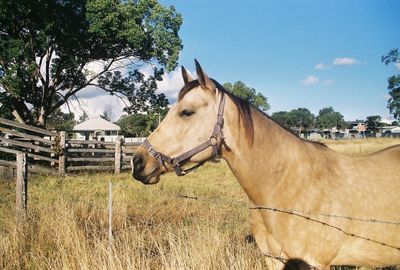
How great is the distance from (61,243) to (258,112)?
3.25 metres

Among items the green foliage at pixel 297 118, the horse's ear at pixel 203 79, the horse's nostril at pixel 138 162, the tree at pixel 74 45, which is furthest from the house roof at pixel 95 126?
the green foliage at pixel 297 118

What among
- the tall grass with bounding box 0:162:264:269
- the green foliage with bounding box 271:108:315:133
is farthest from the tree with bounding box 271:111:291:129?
the tall grass with bounding box 0:162:264:269

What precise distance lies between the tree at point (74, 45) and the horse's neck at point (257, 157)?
49.8 ft

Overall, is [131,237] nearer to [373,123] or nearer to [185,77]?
[185,77]

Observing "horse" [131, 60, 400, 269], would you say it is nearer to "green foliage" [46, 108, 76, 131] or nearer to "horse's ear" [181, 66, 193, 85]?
"horse's ear" [181, 66, 193, 85]

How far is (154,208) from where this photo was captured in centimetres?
729

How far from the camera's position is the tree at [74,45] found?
1609cm

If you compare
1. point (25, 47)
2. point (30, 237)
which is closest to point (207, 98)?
point (30, 237)

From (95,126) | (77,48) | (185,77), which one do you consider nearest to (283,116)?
(95,126)

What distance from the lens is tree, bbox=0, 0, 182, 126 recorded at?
16.1 m

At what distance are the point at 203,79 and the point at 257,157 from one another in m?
0.77

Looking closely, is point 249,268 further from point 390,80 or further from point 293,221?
point 390,80

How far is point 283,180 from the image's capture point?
9.49 feet

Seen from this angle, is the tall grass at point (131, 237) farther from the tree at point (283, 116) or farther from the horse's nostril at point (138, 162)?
the tree at point (283, 116)
